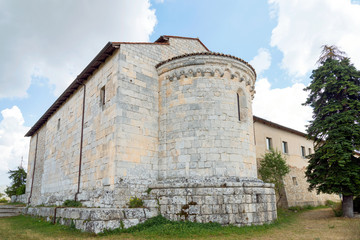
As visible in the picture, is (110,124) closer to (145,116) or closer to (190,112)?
(145,116)

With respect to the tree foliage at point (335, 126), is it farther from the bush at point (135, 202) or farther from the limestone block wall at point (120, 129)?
the bush at point (135, 202)

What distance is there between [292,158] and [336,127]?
967 centimetres

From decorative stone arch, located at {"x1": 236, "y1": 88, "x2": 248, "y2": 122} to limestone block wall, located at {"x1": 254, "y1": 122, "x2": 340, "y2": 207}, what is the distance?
776 cm

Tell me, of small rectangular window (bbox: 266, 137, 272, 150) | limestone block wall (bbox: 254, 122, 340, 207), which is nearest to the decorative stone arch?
limestone block wall (bbox: 254, 122, 340, 207)

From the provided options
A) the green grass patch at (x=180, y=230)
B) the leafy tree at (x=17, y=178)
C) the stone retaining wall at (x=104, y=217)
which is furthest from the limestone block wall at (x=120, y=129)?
the leafy tree at (x=17, y=178)

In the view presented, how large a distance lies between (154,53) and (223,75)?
3.23 meters

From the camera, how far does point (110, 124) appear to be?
1002 cm

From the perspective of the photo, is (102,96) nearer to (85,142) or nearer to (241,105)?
(85,142)

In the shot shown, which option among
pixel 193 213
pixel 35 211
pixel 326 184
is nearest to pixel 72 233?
pixel 193 213

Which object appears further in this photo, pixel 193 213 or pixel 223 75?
pixel 223 75

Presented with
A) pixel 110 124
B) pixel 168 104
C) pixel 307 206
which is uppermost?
pixel 168 104

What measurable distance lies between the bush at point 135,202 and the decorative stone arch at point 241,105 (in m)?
5.03

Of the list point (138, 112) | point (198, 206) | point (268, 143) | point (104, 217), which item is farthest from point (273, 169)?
point (104, 217)

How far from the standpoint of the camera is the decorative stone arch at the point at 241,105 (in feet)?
36.0
